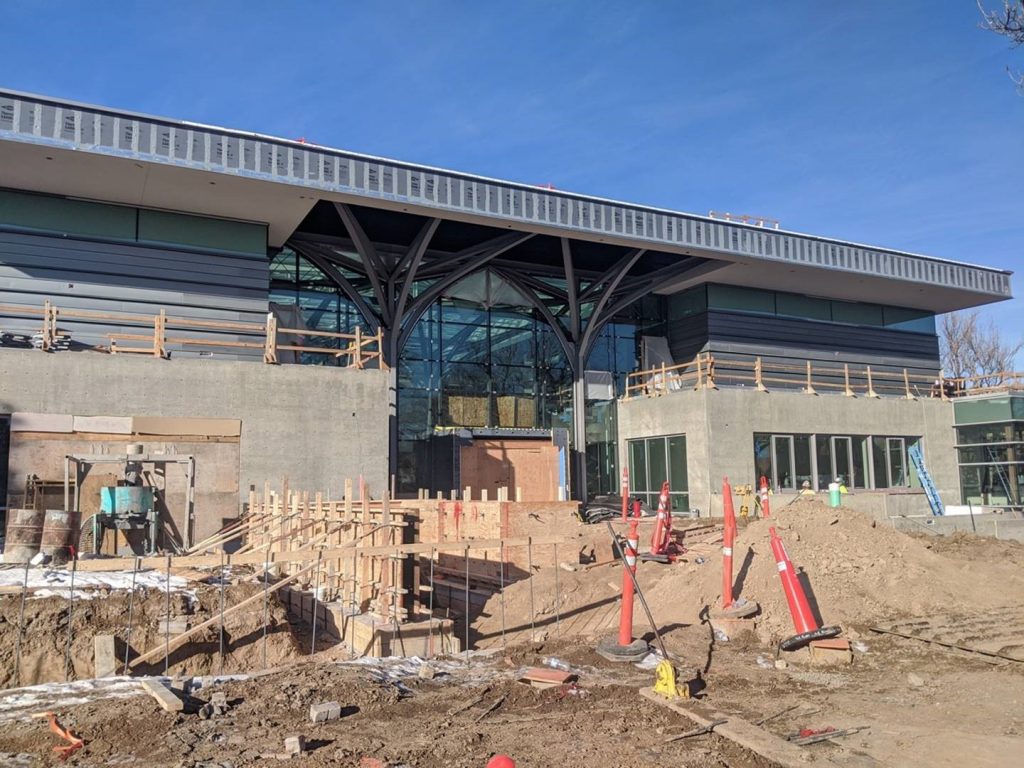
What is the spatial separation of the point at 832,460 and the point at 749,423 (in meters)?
3.70

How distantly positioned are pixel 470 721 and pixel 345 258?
70.9 feet

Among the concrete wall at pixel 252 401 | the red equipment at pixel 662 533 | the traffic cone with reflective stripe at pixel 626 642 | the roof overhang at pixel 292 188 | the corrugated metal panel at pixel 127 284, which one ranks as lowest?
the traffic cone with reflective stripe at pixel 626 642

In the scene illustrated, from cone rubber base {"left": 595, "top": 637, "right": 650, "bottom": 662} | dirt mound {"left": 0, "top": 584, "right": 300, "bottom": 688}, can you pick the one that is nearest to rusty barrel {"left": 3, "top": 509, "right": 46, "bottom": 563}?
dirt mound {"left": 0, "top": 584, "right": 300, "bottom": 688}

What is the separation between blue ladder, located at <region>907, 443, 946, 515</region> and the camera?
2666 centimetres

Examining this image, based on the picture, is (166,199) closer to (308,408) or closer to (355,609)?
(308,408)

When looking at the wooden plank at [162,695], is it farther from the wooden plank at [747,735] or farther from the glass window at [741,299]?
the glass window at [741,299]

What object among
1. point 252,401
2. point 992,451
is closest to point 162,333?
point 252,401

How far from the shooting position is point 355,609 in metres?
13.3

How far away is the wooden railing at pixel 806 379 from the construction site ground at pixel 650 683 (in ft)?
49.6

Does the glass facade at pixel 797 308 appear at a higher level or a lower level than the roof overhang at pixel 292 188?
lower

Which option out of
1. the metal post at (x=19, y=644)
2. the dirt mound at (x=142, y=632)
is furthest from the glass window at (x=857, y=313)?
the metal post at (x=19, y=644)

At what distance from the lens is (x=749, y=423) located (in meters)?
26.9

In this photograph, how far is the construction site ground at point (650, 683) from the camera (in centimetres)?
654

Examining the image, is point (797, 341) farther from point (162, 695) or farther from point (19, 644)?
point (162, 695)
